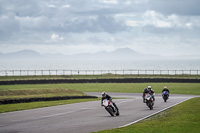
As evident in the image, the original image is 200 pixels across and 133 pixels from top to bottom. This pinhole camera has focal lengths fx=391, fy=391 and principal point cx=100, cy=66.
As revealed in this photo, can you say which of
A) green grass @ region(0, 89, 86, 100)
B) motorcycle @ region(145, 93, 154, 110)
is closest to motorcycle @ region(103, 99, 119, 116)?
motorcycle @ region(145, 93, 154, 110)

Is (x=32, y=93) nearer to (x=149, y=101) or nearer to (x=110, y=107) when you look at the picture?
(x=149, y=101)

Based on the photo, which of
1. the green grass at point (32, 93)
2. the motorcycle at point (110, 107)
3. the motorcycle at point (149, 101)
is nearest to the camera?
the motorcycle at point (110, 107)

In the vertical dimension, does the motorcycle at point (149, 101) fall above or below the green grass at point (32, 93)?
below

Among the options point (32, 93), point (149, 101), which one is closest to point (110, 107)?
point (149, 101)

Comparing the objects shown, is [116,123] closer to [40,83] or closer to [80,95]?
[80,95]

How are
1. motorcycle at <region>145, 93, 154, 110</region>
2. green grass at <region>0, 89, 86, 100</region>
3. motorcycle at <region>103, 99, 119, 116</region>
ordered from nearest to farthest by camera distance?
motorcycle at <region>103, 99, 119, 116</region> < motorcycle at <region>145, 93, 154, 110</region> < green grass at <region>0, 89, 86, 100</region>

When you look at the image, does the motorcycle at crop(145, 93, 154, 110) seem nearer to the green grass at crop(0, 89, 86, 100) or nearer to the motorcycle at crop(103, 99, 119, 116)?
the motorcycle at crop(103, 99, 119, 116)

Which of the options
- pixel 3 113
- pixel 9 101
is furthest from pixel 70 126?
pixel 9 101

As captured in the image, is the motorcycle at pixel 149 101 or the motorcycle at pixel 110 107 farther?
the motorcycle at pixel 149 101

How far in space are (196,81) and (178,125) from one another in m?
51.9

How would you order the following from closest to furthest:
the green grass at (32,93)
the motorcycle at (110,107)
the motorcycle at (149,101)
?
1. the motorcycle at (110,107)
2. the motorcycle at (149,101)
3. the green grass at (32,93)

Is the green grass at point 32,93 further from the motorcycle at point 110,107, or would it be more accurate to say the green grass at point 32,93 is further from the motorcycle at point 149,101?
the motorcycle at point 110,107

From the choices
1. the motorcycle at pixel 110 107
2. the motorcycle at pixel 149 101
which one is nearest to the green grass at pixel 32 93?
the motorcycle at pixel 149 101

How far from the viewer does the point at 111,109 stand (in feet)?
68.5
